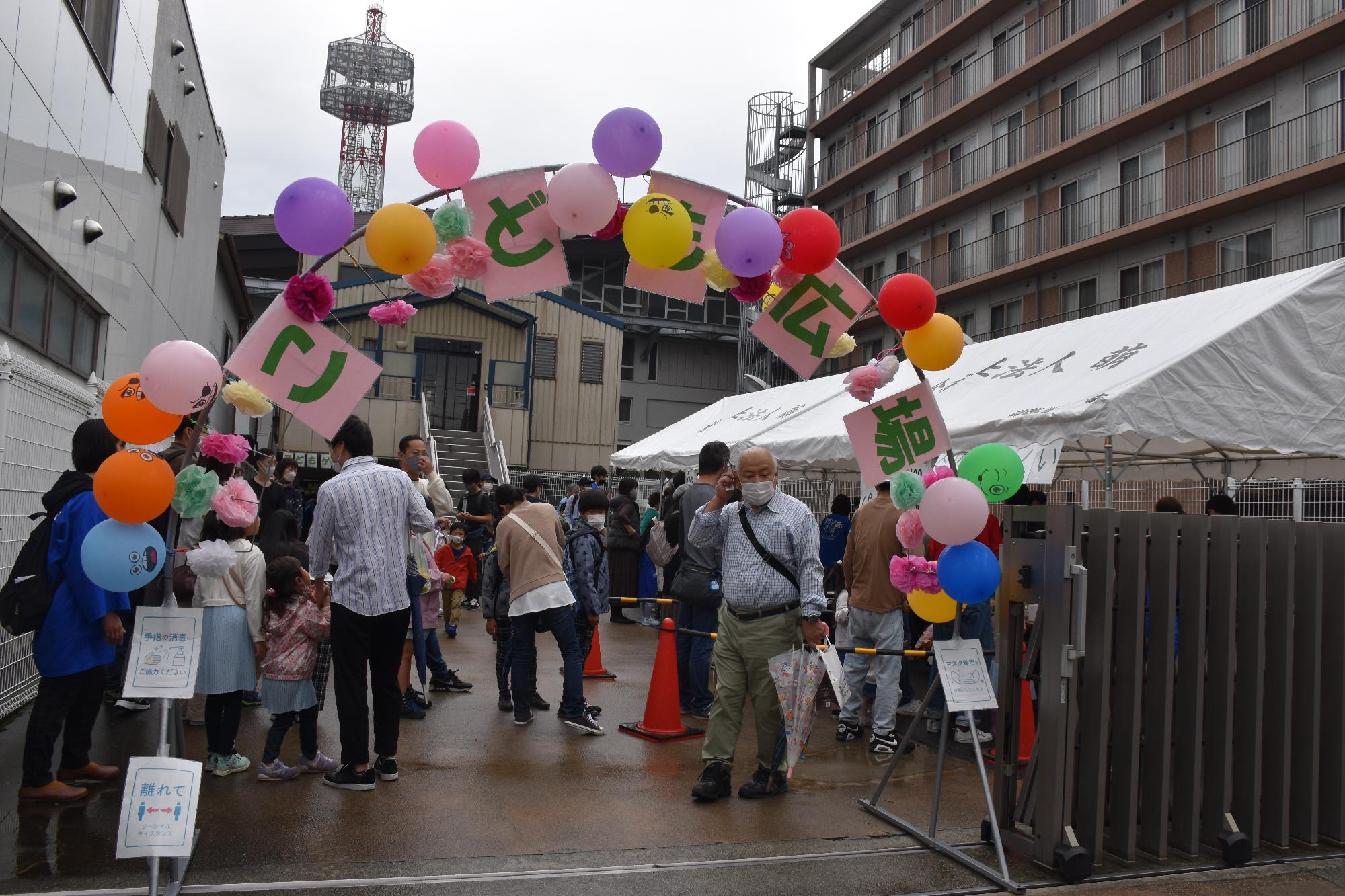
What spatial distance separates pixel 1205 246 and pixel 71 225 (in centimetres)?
2127

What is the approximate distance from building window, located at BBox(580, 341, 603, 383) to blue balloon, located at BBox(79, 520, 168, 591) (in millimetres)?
24245

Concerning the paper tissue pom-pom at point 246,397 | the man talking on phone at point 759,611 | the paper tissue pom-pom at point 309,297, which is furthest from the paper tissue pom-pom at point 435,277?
the man talking on phone at point 759,611

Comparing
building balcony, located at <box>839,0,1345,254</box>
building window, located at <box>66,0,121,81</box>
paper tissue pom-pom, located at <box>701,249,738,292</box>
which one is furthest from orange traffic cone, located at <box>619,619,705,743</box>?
building balcony, located at <box>839,0,1345,254</box>

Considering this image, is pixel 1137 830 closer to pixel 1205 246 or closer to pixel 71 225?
pixel 71 225

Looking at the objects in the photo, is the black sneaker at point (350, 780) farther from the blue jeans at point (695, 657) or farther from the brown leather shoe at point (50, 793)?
the blue jeans at point (695, 657)

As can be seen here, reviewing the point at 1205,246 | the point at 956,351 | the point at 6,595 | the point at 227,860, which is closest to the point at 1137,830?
the point at 956,351

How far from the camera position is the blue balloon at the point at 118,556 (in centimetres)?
421

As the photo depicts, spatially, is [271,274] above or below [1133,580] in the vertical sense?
above

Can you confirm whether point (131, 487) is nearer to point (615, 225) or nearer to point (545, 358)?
point (615, 225)

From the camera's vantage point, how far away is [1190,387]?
7.61m

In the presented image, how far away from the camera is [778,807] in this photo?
5.52 m

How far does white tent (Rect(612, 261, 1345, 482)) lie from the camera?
757 cm

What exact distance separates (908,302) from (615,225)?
1621 mm

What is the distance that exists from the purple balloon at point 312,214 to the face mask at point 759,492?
254 cm
